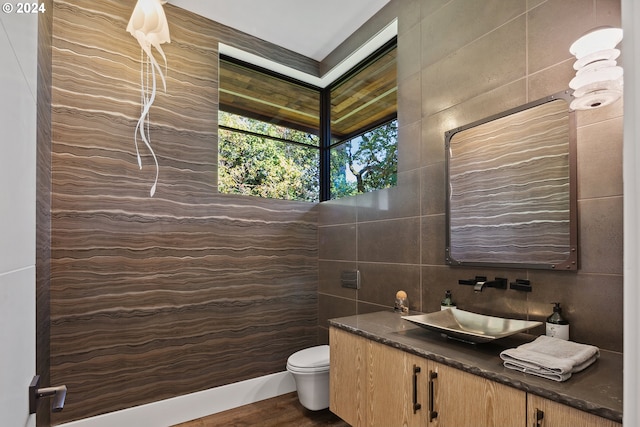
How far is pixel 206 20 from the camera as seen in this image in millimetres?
2709

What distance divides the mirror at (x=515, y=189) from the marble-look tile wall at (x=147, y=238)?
5.09ft

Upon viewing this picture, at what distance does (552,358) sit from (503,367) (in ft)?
0.53

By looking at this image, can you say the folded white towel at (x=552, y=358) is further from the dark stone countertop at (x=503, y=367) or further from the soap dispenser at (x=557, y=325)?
the soap dispenser at (x=557, y=325)

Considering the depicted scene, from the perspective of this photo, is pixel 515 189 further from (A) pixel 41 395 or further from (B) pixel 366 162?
(A) pixel 41 395

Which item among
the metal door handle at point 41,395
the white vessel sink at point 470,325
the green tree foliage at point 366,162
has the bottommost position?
the white vessel sink at point 470,325

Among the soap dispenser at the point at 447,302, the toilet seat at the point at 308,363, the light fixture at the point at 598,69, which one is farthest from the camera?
the toilet seat at the point at 308,363

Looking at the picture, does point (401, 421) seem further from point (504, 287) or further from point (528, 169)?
point (528, 169)

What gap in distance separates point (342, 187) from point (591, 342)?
6.94ft

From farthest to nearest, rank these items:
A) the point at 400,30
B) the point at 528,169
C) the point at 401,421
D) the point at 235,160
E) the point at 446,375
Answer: the point at 235,160 → the point at 400,30 → the point at 528,169 → the point at 401,421 → the point at 446,375

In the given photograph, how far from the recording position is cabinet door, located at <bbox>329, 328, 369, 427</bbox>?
5.92 ft

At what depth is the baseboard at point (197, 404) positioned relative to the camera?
222cm

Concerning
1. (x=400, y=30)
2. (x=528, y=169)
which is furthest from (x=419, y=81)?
(x=528, y=169)

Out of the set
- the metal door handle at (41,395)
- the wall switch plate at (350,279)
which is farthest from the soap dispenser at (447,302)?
the metal door handle at (41,395)

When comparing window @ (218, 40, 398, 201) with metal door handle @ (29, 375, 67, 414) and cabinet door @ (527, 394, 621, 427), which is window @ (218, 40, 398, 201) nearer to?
cabinet door @ (527, 394, 621, 427)
